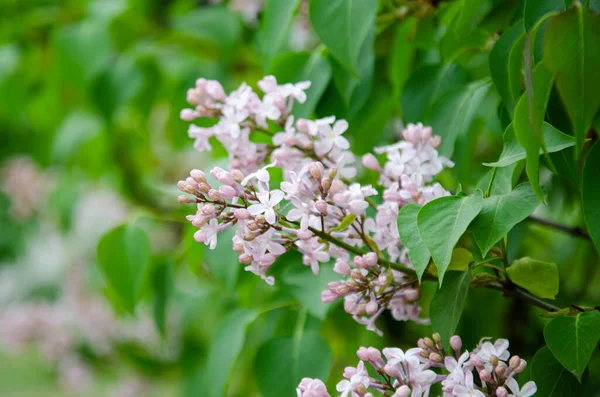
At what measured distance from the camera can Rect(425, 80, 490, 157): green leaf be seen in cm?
71

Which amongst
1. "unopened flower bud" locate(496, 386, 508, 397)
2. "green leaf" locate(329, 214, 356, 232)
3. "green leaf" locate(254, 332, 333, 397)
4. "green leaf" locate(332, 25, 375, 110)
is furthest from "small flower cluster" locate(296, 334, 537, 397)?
"green leaf" locate(332, 25, 375, 110)

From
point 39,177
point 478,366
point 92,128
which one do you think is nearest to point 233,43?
point 92,128

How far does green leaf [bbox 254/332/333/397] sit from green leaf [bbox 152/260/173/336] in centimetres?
25

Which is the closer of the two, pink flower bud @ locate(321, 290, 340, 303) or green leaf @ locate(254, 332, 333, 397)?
pink flower bud @ locate(321, 290, 340, 303)

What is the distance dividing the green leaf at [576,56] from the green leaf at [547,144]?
3.0 inches

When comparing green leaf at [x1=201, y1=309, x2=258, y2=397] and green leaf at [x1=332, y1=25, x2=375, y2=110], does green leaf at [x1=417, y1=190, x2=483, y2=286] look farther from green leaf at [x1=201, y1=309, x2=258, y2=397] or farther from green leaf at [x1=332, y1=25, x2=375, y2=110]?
green leaf at [x1=201, y1=309, x2=258, y2=397]

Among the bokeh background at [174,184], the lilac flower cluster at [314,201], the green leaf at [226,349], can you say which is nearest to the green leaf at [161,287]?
the bokeh background at [174,184]

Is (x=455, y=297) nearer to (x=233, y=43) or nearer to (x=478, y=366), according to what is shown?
(x=478, y=366)

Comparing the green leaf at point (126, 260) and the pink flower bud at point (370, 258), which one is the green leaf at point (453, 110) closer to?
the pink flower bud at point (370, 258)

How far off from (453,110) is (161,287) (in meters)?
0.53

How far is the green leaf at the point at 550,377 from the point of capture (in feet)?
1.87

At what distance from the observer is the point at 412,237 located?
540 millimetres

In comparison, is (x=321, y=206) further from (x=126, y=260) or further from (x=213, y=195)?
(x=126, y=260)

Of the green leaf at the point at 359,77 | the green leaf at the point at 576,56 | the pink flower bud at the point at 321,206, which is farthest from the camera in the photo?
the green leaf at the point at 359,77
